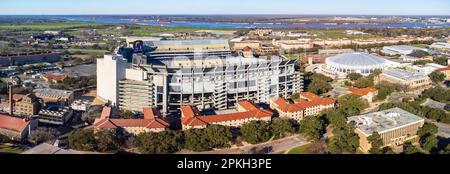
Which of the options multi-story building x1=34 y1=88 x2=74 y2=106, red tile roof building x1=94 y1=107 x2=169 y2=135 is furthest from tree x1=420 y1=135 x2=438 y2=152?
multi-story building x1=34 y1=88 x2=74 y2=106

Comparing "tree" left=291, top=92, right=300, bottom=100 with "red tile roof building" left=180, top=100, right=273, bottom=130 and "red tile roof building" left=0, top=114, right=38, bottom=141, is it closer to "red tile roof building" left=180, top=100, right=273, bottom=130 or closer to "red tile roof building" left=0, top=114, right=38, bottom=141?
"red tile roof building" left=180, top=100, right=273, bottom=130

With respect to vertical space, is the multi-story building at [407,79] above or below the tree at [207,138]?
above

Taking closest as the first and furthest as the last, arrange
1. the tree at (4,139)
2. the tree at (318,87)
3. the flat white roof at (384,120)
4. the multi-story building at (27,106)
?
the flat white roof at (384,120), the tree at (4,139), the multi-story building at (27,106), the tree at (318,87)

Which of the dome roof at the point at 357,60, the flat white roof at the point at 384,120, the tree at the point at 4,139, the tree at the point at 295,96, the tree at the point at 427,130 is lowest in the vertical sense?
the tree at the point at 4,139

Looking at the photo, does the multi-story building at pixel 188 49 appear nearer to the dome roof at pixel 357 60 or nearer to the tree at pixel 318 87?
the tree at pixel 318 87

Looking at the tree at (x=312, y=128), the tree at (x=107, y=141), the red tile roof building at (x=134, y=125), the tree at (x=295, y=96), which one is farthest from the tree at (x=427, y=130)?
the tree at (x=107, y=141)

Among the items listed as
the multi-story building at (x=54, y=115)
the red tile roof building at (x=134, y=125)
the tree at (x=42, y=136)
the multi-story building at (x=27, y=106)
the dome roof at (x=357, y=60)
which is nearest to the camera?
the tree at (x=42, y=136)

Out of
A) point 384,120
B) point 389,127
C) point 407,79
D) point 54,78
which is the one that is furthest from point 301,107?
point 54,78
